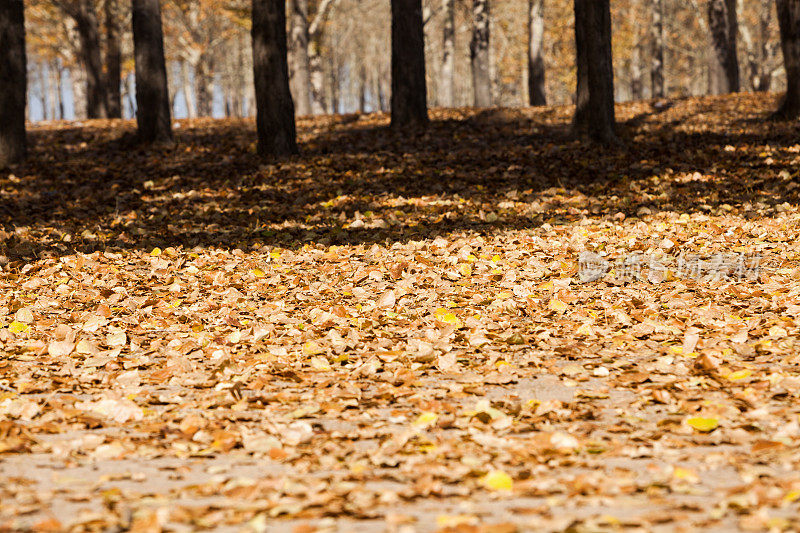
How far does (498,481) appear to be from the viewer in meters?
3.02

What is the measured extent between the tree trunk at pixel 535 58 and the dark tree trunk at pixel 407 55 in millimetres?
6760

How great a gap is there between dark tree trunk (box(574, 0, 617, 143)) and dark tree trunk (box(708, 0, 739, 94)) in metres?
9.10

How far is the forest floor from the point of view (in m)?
2.93

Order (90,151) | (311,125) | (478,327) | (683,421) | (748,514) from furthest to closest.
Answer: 1. (311,125)
2. (90,151)
3. (478,327)
4. (683,421)
5. (748,514)

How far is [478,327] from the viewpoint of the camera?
5.38 meters

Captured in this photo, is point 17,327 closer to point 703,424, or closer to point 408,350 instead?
point 408,350

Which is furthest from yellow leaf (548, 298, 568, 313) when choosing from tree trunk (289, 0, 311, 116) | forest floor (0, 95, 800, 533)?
tree trunk (289, 0, 311, 116)

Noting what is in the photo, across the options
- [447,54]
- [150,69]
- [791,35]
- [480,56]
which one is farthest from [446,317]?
[447,54]

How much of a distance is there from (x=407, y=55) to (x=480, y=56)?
8.30m

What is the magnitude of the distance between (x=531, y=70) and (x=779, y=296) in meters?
16.2

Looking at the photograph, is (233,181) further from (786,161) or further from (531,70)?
(531,70)

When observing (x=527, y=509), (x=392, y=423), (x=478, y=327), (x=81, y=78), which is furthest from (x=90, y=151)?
(x=81, y=78)

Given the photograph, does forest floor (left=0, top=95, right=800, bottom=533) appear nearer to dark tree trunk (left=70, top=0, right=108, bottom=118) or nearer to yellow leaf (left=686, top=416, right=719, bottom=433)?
yellow leaf (left=686, top=416, right=719, bottom=433)

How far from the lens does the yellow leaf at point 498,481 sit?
2984 millimetres
